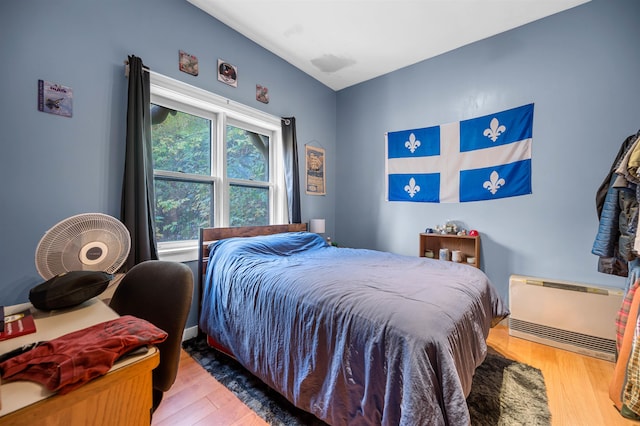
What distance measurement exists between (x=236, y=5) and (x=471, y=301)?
9.80 ft

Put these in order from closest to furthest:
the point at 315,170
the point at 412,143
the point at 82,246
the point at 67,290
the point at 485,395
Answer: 1. the point at 67,290
2. the point at 82,246
3. the point at 485,395
4. the point at 412,143
5. the point at 315,170

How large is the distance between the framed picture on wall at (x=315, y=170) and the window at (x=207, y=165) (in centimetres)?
46

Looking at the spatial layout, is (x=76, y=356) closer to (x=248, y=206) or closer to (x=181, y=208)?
(x=181, y=208)

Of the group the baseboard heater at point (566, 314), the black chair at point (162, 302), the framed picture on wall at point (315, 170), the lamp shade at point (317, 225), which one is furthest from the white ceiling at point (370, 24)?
the baseboard heater at point (566, 314)

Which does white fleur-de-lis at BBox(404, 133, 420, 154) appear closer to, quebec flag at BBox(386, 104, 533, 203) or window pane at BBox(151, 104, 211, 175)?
quebec flag at BBox(386, 104, 533, 203)

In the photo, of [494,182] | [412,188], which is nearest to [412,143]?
[412,188]

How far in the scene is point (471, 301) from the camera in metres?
1.42

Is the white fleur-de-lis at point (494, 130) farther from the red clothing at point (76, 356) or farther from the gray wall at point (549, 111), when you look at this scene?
the red clothing at point (76, 356)

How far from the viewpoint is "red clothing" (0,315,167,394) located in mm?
591

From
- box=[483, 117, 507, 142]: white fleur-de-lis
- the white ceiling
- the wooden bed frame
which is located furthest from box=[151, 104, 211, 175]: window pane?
box=[483, 117, 507, 142]: white fleur-de-lis

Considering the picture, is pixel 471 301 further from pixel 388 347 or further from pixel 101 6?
pixel 101 6

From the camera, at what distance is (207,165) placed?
2.63 metres

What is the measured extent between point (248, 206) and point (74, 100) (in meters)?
1.64

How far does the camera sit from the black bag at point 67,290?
1004 mm
